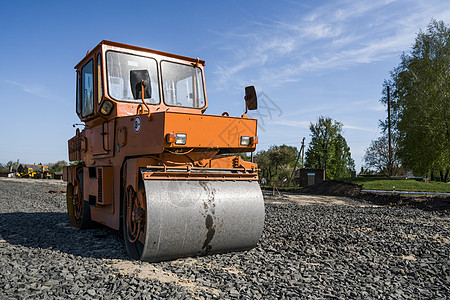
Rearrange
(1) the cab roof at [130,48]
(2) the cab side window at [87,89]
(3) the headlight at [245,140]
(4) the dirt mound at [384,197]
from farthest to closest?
1. (4) the dirt mound at [384,197]
2. (2) the cab side window at [87,89]
3. (1) the cab roof at [130,48]
4. (3) the headlight at [245,140]

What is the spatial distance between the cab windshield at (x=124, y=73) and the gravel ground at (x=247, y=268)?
2560mm

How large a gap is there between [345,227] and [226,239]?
13.8 ft

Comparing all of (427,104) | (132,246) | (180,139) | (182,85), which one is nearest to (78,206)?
(132,246)

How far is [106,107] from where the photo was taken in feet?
Result: 20.9

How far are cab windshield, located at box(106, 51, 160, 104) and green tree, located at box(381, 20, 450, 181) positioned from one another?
24164 mm

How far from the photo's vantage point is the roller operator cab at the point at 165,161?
5051 millimetres

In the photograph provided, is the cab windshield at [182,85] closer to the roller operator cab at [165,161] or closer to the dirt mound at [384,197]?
the roller operator cab at [165,161]

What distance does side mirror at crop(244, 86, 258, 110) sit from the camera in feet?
19.8

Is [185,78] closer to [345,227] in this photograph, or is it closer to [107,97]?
[107,97]

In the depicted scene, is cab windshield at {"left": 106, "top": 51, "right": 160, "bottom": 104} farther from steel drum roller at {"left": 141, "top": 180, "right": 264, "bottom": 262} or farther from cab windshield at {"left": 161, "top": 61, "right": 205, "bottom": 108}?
steel drum roller at {"left": 141, "top": 180, "right": 264, "bottom": 262}

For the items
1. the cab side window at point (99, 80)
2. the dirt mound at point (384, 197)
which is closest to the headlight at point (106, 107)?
the cab side window at point (99, 80)

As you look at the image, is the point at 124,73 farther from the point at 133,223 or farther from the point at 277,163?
the point at 277,163

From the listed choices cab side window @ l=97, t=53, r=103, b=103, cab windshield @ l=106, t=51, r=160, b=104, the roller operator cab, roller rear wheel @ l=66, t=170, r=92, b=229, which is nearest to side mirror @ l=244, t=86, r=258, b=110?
the roller operator cab

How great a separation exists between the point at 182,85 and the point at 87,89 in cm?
200
